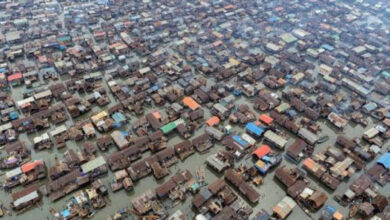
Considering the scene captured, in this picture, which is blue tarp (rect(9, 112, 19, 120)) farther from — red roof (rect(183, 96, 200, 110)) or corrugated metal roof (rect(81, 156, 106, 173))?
red roof (rect(183, 96, 200, 110))

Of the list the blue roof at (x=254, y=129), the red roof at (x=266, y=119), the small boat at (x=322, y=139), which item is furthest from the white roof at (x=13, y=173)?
→ the small boat at (x=322, y=139)

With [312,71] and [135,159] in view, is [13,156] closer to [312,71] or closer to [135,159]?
[135,159]

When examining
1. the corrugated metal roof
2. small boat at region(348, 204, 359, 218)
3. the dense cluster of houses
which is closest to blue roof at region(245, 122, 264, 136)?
the dense cluster of houses

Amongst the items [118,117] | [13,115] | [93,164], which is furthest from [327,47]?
[13,115]

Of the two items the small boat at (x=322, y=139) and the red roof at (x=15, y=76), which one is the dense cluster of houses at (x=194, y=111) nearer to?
the small boat at (x=322, y=139)

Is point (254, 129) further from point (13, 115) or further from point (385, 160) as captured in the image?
point (13, 115)

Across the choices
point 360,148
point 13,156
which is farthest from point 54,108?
point 360,148
